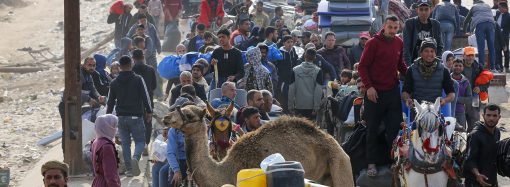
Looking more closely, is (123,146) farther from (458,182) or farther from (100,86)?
(458,182)

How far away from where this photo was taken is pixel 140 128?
18.8 metres

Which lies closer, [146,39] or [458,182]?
[458,182]

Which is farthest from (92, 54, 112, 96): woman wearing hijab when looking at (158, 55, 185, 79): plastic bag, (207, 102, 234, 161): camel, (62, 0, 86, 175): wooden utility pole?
(207, 102, 234, 161): camel

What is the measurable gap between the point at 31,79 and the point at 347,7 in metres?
11.6

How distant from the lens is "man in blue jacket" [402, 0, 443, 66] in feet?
54.8

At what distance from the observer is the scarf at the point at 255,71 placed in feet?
64.1

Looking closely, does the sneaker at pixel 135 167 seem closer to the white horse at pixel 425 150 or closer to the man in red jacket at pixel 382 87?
the man in red jacket at pixel 382 87

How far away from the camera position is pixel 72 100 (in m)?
18.9

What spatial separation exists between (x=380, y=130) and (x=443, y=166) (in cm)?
139

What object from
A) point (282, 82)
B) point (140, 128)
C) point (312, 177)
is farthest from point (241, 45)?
point (312, 177)

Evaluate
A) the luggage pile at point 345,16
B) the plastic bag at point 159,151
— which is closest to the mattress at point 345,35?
the luggage pile at point 345,16

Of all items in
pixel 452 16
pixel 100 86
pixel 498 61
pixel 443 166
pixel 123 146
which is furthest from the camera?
pixel 498 61

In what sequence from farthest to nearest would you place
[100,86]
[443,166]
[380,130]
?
[100,86]
[380,130]
[443,166]

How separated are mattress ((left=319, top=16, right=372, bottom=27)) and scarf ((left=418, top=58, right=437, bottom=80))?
32.2ft
